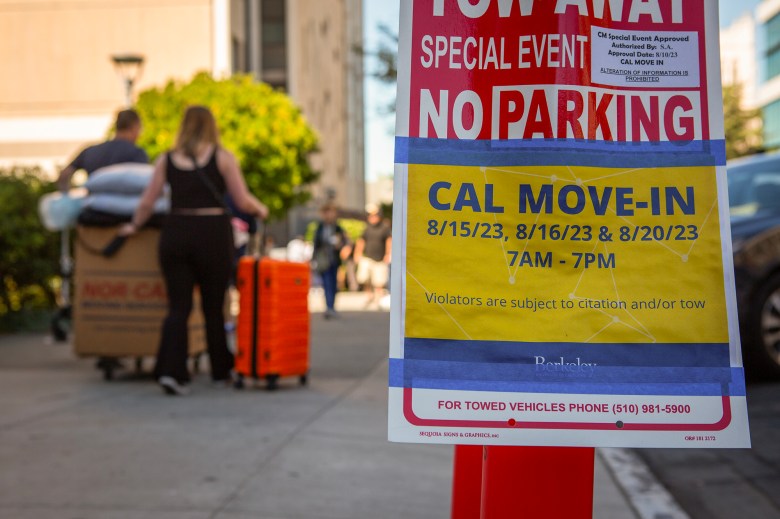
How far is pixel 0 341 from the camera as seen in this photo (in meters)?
12.5

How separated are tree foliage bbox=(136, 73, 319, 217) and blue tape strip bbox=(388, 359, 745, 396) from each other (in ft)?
108

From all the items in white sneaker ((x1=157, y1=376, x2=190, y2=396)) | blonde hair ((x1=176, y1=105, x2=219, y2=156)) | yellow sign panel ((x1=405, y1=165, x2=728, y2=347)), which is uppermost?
blonde hair ((x1=176, y1=105, x2=219, y2=156))

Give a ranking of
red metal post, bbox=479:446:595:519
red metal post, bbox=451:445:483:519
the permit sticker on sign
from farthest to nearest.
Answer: red metal post, bbox=451:445:483:519 → red metal post, bbox=479:446:595:519 → the permit sticker on sign

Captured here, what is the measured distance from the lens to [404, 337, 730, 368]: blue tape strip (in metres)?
2.23

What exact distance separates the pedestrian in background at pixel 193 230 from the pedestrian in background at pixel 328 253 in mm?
9247

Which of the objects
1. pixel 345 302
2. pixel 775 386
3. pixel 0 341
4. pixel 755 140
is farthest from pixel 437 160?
pixel 755 140

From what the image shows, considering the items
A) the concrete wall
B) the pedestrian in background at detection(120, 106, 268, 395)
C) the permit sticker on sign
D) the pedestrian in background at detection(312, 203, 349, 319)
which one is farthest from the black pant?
the concrete wall

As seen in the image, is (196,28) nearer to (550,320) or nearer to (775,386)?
(775,386)

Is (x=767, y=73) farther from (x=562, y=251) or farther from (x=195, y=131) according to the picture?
(x=562, y=251)

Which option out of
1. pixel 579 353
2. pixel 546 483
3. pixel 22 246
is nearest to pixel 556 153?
pixel 579 353

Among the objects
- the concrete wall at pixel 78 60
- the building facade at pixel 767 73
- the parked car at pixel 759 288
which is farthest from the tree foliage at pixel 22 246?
the building facade at pixel 767 73

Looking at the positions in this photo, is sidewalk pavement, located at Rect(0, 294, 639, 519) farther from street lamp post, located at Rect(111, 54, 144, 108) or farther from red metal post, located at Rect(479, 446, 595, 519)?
street lamp post, located at Rect(111, 54, 144, 108)

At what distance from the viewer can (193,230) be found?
7.48 metres

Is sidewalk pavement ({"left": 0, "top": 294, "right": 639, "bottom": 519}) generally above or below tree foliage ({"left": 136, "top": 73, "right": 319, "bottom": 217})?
below
